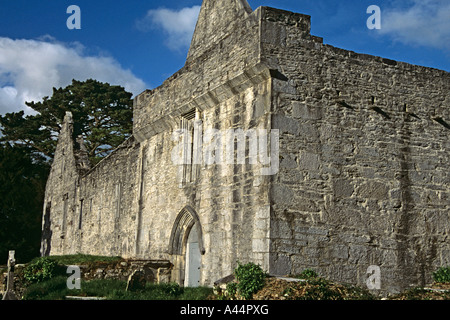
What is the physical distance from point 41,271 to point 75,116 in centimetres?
2446

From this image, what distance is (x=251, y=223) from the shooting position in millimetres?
10398

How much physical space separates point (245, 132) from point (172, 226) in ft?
12.0

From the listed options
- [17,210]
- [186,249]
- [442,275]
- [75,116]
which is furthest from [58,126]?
[442,275]

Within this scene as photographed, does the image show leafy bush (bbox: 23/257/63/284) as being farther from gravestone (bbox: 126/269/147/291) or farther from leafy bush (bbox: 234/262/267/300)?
leafy bush (bbox: 234/262/267/300)

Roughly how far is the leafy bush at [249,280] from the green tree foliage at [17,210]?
1708cm

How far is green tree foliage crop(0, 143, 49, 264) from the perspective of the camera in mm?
24453

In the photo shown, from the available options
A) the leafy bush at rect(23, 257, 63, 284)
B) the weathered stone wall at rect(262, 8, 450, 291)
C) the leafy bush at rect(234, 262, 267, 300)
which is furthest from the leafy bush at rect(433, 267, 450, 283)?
the leafy bush at rect(23, 257, 63, 284)

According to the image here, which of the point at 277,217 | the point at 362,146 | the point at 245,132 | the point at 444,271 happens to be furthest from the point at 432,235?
the point at 245,132

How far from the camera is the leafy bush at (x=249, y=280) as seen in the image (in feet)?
28.8

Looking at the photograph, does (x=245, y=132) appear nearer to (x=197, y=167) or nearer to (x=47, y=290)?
(x=197, y=167)

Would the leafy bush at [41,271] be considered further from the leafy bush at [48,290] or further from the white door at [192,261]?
the white door at [192,261]

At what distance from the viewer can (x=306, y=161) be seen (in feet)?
34.2

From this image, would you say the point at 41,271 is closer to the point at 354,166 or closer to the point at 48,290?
the point at 48,290

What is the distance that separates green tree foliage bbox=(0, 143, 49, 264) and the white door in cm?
1323
